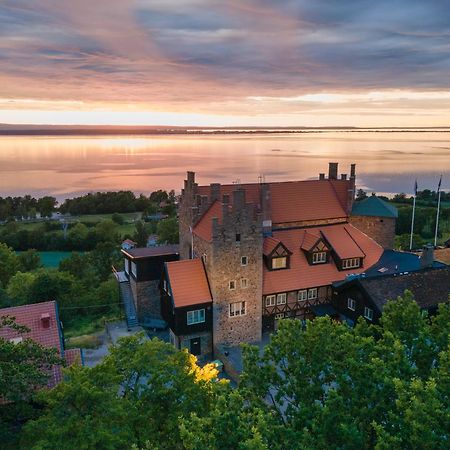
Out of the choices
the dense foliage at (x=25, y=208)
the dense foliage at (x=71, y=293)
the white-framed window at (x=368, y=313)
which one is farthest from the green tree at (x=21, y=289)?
the dense foliage at (x=25, y=208)

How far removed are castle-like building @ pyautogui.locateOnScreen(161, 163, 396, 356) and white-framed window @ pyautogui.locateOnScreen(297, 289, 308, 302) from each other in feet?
0.31

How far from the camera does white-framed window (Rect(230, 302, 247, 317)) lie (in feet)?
110

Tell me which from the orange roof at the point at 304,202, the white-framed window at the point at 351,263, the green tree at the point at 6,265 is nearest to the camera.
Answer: the white-framed window at the point at 351,263

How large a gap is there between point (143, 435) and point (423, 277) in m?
25.4

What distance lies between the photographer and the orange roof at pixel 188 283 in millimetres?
31922

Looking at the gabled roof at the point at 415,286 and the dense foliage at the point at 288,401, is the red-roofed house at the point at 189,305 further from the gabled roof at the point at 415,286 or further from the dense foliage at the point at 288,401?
the dense foliage at the point at 288,401

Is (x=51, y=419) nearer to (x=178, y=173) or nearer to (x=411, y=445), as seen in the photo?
(x=411, y=445)

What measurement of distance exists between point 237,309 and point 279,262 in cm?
546

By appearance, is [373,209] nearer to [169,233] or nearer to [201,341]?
[201,341]

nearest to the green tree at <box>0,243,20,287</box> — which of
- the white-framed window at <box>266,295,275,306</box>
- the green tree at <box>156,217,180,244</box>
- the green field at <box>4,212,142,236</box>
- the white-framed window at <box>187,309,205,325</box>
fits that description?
the green tree at <box>156,217,180,244</box>

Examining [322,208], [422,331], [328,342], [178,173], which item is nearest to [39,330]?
[328,342]

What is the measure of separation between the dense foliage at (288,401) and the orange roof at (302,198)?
20756 mm

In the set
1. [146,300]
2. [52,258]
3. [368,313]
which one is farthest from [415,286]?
[52,258]

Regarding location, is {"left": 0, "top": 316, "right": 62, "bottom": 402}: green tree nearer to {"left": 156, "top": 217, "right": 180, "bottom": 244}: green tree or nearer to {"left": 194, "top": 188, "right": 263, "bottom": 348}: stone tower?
{"left": 194, "top": 188, "right": 263, "bottom": 348}: stone tower
